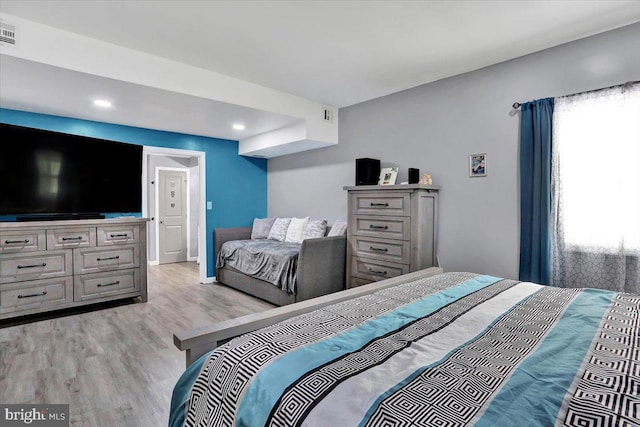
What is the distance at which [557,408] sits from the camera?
2.35ft

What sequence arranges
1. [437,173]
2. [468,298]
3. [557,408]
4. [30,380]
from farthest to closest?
[437,173] → [30,380] → [468,298] → [557,408]

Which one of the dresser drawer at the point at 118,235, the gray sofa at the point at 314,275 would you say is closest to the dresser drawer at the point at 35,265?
the dresser drawer at the point at 118,235

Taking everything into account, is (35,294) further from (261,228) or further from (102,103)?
(261,228)

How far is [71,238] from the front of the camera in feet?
11.3

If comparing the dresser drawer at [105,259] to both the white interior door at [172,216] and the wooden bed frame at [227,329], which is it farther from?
the wooden bed frame at [227,329]

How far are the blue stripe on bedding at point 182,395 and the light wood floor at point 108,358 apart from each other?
93cm

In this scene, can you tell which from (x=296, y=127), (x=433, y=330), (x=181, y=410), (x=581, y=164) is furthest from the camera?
(x=296, y=127)

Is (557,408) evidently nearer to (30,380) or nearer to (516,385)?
(516,385)

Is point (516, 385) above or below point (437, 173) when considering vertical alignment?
below

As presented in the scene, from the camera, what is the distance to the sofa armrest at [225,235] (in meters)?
4.95

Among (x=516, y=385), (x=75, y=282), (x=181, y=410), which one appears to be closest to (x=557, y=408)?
(x=516, y=385)

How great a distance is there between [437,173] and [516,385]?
2.88 m

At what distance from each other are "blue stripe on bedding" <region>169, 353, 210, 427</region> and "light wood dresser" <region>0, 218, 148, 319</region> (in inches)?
127

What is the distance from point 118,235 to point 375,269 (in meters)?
3.00
